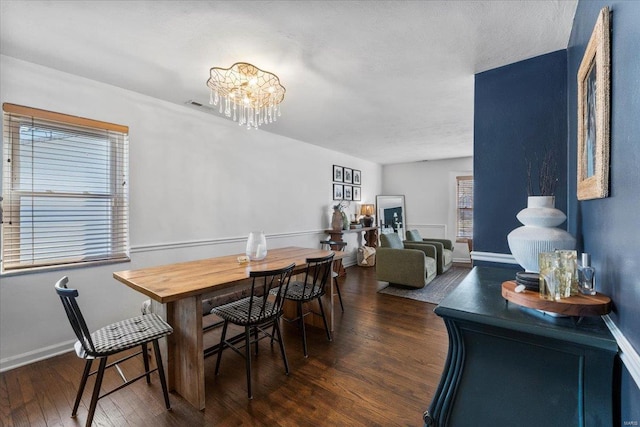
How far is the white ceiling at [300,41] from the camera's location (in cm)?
156

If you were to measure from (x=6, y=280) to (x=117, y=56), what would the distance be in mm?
1904

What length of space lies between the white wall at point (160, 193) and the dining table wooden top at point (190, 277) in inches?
36.4

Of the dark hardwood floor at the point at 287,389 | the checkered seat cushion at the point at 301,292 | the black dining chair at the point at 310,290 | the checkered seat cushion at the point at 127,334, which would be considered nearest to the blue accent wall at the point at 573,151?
the dark hardwood floor at the point at 287,389

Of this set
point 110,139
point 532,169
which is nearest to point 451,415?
point 532,169

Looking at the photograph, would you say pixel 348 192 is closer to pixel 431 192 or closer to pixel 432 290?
pixel 431 192

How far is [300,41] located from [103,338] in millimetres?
2242

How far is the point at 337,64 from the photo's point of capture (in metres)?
2.13

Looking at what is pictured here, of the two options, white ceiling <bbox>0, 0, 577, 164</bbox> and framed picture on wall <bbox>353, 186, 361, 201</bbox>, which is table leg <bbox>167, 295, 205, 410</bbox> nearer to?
white ceiling <bbox>0, 0, 577, 164</bbox>

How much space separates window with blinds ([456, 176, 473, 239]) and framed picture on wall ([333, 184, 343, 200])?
9.14 ft

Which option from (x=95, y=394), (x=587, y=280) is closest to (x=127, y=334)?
(x=95, y=394)

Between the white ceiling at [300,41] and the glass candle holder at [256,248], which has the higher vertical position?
the white ceiling at [300,41]

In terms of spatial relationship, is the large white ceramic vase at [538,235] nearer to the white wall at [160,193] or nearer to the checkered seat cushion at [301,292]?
the checkered seat cushion at [301,292]

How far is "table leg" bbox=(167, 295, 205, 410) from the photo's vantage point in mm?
1690

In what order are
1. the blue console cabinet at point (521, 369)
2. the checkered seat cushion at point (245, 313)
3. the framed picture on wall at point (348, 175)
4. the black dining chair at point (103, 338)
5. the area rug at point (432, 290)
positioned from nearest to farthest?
the blue console cabinet at point (521, 369) < the black dining chair at point (103, 338) < the checkered seat cushion at point (245, 313) < the area rug at point (432, 290) < the framed picture on wall at point (348, 175)
